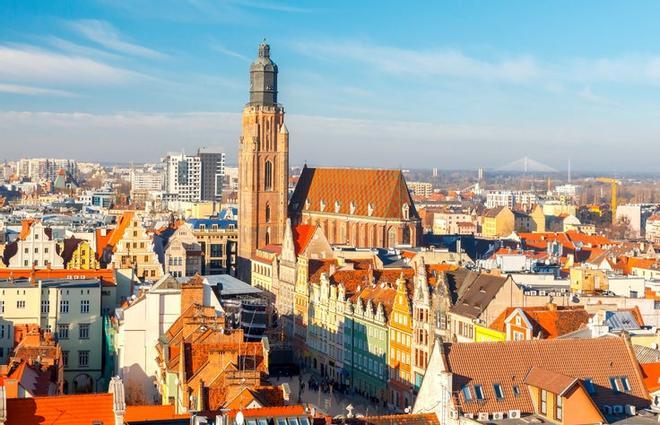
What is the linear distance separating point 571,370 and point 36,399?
2336 centimetres

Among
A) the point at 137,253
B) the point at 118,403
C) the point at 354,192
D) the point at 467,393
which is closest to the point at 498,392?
the point at 467,393

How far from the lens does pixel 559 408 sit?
159 feet

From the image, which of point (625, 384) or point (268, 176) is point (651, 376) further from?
point (268, 176)

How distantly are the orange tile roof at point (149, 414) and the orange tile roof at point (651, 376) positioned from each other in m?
20.8

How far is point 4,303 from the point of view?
98.7 meters

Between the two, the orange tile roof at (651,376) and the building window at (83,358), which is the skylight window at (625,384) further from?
the building window at (83,358)

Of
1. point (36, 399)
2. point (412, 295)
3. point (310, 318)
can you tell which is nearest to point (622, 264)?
point (310, 318)

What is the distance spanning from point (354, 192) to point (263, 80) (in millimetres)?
19858

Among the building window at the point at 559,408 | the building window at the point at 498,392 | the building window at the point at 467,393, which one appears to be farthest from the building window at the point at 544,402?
the building window at the point at 467,393

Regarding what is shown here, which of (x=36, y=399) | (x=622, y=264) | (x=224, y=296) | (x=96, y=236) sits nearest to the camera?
(x=36, y=399)

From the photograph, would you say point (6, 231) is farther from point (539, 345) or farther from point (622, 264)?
point (539, 345)

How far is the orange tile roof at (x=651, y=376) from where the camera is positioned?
53397 mm

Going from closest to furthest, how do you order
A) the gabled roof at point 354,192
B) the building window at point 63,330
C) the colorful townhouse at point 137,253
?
the building window at point 63,330, the colorful townhouse at point 137,253, the gabled roof at point 354,192

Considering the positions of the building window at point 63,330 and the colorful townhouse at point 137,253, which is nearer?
the building window at point 63,330
